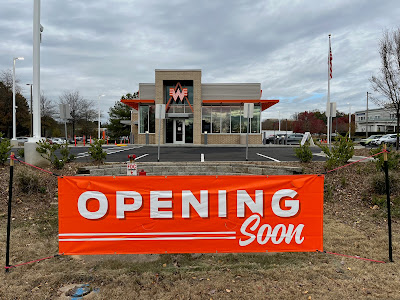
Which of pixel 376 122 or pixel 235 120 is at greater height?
pixel 376 122

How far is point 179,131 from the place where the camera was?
28.9 metres

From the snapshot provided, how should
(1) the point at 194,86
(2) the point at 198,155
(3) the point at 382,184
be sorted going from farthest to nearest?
(1) the point at 194,86 → (2) the point at 198,155 → (3) the point at 382,184

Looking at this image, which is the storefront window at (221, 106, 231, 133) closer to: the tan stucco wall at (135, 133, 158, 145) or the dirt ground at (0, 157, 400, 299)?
the tan stucco wall at (135, 133, 158, 145)

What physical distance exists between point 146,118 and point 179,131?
390 cm

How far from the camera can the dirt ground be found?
3.13 m

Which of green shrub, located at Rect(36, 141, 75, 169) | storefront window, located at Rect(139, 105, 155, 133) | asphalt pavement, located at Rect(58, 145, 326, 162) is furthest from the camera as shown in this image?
storefront window, located at Rect(139, 105, 155, 133)

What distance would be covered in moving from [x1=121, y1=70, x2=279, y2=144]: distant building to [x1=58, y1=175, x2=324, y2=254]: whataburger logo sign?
24300 millimetres

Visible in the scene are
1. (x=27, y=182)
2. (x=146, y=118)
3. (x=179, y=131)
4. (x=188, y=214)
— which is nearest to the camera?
(x=188, y=214)

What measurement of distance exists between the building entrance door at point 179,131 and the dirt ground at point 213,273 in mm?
23528

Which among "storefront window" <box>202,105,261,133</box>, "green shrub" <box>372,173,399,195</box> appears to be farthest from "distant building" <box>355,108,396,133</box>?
"green shrub" <box>372,173,399,195</box>

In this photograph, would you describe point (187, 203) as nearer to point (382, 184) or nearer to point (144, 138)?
point (382, 184)

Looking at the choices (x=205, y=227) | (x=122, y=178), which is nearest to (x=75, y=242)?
(x=122, y=178)

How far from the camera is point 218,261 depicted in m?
3.98

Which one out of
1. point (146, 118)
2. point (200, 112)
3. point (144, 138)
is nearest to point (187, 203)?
point (200, 112)
